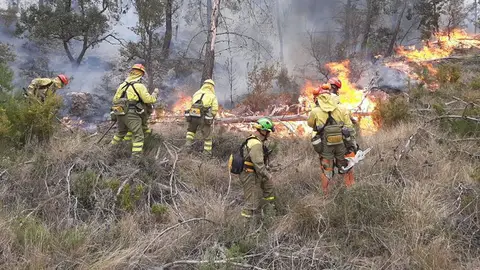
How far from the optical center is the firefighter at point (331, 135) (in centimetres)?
562

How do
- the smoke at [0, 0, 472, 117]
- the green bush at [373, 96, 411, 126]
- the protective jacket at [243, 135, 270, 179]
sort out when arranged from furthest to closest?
the smoke at [0, 0, 472, 117], the green bush at [373, 96, 411, 126], the protective jacket at [243, 135, 270, 179]

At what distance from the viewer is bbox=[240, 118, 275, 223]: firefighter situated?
481cm

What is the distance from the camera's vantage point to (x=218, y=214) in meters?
4.62

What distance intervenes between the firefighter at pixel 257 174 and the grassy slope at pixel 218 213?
0.72 ft

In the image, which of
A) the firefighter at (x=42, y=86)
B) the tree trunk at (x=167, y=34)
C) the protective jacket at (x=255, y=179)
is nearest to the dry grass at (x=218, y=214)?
the protective jacket at (x=255, y=179)

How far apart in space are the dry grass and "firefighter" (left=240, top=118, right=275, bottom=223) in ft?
0.70

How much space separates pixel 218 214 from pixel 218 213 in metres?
0.01

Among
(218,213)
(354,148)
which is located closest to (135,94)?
(218,213)

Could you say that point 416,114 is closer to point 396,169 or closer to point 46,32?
point 396,169

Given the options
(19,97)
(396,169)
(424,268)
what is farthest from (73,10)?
(424,268)

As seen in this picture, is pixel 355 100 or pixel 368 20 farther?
pixel 368 20

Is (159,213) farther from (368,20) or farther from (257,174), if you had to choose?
(368,20)

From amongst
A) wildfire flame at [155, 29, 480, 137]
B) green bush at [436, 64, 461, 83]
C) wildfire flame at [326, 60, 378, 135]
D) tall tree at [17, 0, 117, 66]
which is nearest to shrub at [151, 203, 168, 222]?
wildfire flame at [155, 29, 480, 137]

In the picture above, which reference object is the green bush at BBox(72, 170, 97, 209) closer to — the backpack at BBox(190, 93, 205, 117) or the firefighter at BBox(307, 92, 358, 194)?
the backpack at BBox(190, 93, 205, 117)
